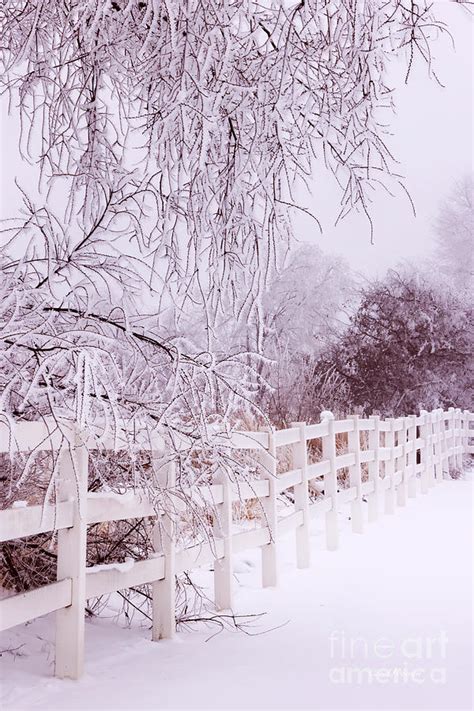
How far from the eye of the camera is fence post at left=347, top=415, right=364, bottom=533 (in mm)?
7566

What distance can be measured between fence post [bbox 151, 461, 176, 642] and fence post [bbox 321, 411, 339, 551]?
3.25 metres

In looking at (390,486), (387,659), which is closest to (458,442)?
(390,486)

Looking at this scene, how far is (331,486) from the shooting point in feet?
23.1

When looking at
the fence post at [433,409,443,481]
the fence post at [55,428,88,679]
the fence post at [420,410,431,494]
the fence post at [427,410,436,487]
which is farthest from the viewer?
the fence post at [433,409,443,481]

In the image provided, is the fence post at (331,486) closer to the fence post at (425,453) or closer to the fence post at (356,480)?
the fence post at (356,480)

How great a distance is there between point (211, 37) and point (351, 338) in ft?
57.0

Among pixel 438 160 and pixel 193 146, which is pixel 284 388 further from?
pixel 438 160

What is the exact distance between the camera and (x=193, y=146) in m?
2.50

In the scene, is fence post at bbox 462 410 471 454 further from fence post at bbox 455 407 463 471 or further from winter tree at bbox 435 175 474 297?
winter tree at bbox 435 175 474 297

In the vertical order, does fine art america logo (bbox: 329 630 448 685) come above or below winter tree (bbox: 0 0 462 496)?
below

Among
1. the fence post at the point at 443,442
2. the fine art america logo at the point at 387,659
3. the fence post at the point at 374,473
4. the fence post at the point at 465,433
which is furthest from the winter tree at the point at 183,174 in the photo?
the fence post at the point at 465,433

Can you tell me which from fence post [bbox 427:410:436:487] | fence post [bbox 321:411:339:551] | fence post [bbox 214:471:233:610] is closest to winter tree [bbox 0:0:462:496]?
fence post [bbox 214:471:233:610]

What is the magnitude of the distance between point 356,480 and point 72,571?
5.35 metres

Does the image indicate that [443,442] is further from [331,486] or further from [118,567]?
[118,567]
